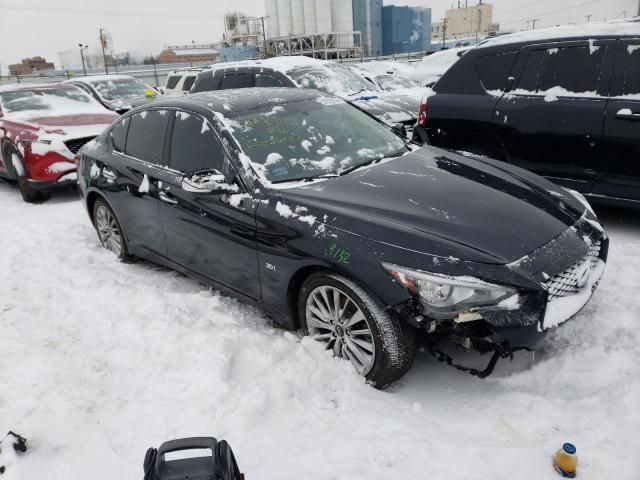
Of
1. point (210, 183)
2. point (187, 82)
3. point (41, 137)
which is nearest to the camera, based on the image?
point (210, 183)

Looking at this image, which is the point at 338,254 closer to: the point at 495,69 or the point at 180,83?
the point at 495,69

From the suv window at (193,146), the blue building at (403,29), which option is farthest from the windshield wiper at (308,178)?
the blue building at (403,29)

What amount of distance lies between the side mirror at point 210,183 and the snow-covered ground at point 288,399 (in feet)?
3.20

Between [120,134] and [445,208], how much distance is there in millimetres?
3276

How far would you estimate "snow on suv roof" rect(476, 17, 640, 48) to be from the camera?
14.5ft

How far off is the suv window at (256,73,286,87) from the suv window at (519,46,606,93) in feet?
14.6

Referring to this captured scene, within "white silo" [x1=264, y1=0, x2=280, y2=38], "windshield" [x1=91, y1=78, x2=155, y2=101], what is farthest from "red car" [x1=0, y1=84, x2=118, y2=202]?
"white silo" [x1=264, y1=0, x2=280, y2=38]

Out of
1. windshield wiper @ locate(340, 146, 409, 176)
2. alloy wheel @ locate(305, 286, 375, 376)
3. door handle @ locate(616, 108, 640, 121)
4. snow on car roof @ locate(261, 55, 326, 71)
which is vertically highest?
snow on car roof @ locate(261, 55, 326, 71)

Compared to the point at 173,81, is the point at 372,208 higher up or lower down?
lower down

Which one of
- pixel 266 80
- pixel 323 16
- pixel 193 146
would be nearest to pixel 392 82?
pixel 266 80

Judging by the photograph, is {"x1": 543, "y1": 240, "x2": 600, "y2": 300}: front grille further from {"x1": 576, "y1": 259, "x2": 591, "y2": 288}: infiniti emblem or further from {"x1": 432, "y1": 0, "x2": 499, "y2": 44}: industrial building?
{"x1": 432, "y1": 0, "x2": 499, "y2": 44}: industrial building

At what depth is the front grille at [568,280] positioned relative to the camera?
2.56 metres

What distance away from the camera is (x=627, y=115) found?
4.23 m

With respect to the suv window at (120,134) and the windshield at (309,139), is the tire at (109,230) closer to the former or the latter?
the suv window at (120,134)
